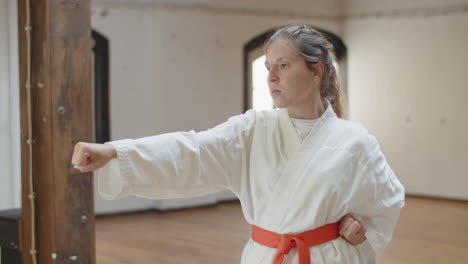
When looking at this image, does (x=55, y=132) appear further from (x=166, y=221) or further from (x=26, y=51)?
(x=166, y=221)

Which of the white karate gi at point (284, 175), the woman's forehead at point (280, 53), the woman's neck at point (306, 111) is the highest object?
the woman's forehead at point (280, 53)

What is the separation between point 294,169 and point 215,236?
13.0 ft

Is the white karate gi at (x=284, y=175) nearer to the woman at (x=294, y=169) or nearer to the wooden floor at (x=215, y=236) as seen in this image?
the woman at (x=294, y=169)

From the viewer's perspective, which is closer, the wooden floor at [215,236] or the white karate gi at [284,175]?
the white karate gi at [284,175]

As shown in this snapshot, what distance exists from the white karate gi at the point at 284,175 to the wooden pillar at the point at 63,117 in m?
0.68

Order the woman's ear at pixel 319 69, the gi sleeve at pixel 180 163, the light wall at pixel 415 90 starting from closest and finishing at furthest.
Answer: the gi sleeve at pixel 180 163 < the woman's ear at pixel 319 69 < the light wall at pixel 415 90

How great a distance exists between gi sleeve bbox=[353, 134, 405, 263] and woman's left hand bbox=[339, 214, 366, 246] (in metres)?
0.03

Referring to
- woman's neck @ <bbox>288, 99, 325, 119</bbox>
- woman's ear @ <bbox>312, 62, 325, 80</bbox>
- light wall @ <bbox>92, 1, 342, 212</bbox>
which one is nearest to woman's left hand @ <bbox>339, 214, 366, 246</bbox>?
woman's neck @ <bbox>288, 99, 325, 119</bbox>

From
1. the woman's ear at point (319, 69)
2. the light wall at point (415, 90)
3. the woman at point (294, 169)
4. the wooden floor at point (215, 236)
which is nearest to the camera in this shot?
the woman at point (294, 169)

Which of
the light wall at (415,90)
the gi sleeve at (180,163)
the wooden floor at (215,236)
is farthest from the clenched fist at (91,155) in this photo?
the light wall at (415,90)

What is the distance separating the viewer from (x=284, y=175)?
162cm

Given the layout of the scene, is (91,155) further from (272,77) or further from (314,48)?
(314,48)

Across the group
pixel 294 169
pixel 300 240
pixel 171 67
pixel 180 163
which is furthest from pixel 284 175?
pixel 171 67

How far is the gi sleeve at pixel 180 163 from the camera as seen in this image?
1.43 m
